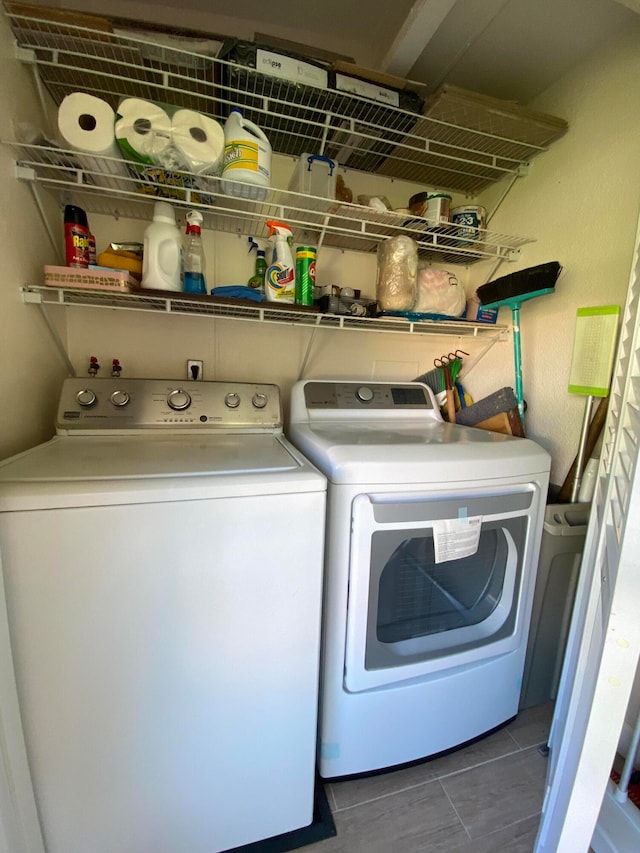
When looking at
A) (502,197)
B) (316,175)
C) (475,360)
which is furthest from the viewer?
(475,360)

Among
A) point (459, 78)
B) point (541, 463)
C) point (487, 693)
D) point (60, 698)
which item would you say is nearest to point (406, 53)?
point (459, 78)

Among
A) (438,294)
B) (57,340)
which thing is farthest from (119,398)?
(438,294)

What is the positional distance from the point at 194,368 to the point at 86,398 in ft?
1.54

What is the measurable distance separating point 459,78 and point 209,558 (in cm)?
198

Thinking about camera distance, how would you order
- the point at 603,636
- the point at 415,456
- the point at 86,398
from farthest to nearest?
the point at 86,398
the point at 415,456
the point at 603,636

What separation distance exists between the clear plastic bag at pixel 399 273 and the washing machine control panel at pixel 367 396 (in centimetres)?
34

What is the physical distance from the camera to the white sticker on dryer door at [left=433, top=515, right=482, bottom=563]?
0.99 metres

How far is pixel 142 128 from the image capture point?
1.01 meters

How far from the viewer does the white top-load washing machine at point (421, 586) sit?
37.1 inches

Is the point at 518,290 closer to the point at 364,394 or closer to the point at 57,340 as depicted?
the point at 364,394

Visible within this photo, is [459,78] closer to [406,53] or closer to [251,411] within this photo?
[406,53]

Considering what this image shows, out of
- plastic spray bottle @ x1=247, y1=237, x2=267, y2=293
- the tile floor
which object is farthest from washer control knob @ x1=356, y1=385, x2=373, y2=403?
the tile floor

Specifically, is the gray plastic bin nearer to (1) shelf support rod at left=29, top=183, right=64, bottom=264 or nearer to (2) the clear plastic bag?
(2) the clear plastic bag

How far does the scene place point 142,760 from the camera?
801 mm
